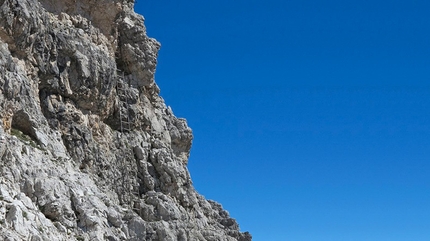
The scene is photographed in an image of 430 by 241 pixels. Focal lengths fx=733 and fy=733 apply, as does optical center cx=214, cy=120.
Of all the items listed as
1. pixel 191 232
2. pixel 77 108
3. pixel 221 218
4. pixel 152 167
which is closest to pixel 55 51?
pixel 77 108

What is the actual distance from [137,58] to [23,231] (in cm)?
3282

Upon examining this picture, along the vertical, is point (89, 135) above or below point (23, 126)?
→ above

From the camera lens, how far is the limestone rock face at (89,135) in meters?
48.5

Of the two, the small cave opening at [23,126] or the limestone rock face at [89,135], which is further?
the small cave opening at [23,126]

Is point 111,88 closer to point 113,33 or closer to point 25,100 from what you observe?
point 113,33

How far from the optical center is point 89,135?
204ft

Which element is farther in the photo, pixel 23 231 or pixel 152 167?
pixel 152 167

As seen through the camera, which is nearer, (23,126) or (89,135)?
(23,126)

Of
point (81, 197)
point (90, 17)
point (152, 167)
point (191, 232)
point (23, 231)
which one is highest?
point (90, 17)

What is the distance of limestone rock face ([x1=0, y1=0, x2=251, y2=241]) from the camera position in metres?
48.5

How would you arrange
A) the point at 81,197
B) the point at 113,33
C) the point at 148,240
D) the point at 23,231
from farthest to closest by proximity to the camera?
the point at 113,33 → the point at 148,240 → the point at 81,197 → the point at 23,231

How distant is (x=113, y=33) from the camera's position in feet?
231

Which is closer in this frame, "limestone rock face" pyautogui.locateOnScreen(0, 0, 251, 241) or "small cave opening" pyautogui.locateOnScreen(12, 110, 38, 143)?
"limestone rock face" pyautogui.locateOnScreen(0, 0, 251, 241)

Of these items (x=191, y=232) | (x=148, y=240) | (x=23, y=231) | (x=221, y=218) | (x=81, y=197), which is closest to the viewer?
(x=23, y=231)
